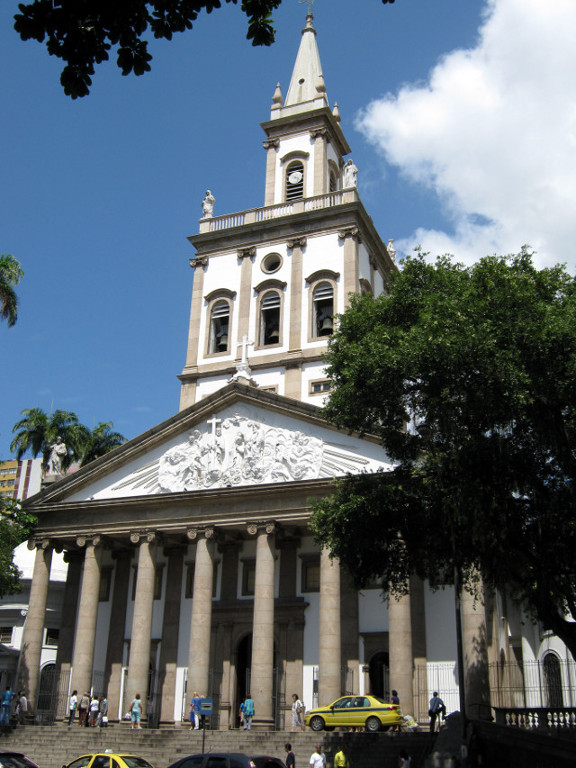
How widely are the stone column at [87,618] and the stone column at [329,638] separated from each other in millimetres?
8799

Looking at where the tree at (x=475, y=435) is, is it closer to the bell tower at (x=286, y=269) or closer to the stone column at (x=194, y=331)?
the bell tower at (x=286, y=269)

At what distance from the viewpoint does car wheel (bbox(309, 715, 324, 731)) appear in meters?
24.1

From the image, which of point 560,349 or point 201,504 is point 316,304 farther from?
point 560,349

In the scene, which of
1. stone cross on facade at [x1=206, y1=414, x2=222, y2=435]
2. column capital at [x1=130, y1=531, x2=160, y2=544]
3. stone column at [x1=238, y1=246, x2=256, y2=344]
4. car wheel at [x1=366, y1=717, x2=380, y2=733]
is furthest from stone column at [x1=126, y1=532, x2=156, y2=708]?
stone column at [x1=238, y1=246, x2=256, y2=344]

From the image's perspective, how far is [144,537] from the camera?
31109mm

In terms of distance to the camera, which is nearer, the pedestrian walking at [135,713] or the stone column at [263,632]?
the stone column at [263,632]

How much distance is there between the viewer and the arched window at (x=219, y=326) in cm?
4053

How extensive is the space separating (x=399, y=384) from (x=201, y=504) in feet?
44.5

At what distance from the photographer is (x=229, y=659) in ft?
102

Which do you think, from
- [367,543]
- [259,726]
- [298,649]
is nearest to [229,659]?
[298,649]

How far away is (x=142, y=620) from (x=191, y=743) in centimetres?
647

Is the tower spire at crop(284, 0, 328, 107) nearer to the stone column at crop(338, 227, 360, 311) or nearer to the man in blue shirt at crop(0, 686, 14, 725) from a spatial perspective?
the stone column at crop(338, 227, 360, 311)

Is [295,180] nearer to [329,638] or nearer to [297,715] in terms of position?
[329,638]

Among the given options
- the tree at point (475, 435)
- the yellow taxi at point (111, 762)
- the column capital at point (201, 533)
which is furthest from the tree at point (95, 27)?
the column capital at point (201, 533)
